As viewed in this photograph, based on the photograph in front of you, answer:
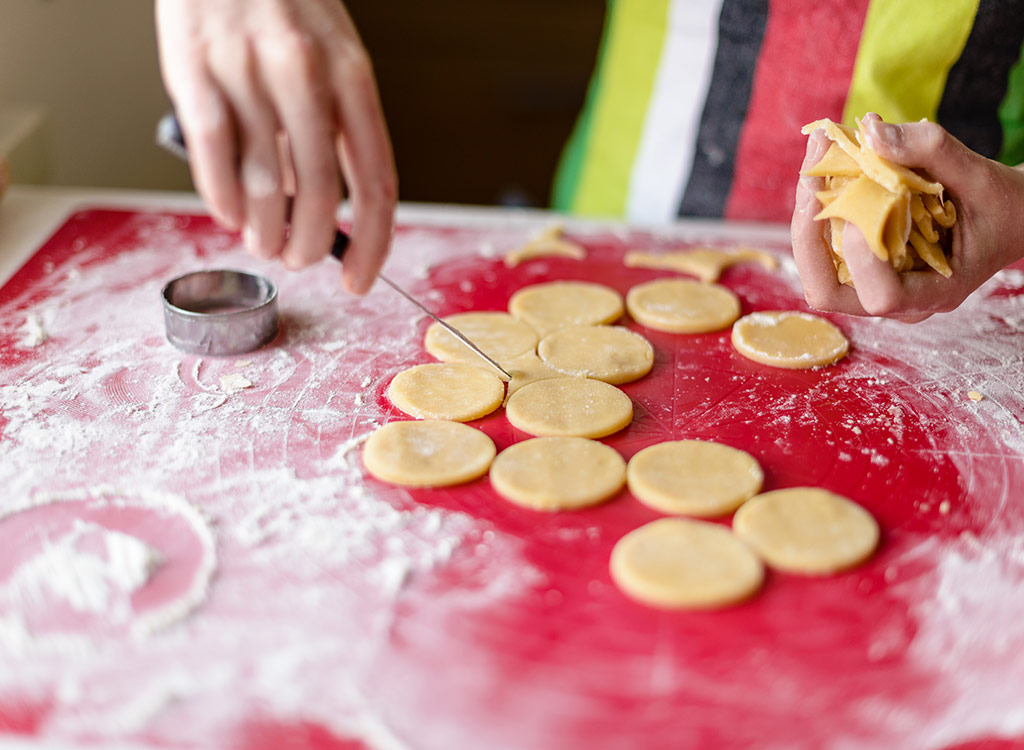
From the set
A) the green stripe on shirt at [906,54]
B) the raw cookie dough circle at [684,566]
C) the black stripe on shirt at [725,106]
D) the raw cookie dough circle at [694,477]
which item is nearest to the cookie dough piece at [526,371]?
the raw cookie dough circle at [694,477]

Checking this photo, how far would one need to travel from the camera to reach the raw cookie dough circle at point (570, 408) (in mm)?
1344

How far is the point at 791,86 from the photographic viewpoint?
1.89 metres

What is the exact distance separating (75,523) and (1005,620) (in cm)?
107

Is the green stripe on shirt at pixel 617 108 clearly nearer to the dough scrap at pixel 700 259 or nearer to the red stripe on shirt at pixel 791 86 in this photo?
the red stripe on shirt at pixel 791 86

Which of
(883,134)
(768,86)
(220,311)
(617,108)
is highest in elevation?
(883,134)

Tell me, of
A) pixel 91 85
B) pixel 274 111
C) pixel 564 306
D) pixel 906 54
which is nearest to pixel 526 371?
pixel 564 306

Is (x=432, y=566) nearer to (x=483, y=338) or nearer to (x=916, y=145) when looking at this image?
(x=483, y=338)

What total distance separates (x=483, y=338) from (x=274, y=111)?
588 mm

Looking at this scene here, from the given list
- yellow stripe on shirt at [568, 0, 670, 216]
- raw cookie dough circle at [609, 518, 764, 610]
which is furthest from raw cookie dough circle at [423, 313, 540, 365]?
yellow stripe on shirt at [568, 0, 670, 216]

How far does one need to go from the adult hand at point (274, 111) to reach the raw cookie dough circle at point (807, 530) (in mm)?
601

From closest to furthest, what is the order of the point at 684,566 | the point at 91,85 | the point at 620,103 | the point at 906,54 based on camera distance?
the point at 684,566 < the point at 906,54 < the point at 620,103 < the point at 91,85

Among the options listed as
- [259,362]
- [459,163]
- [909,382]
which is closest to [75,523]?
[259,362]

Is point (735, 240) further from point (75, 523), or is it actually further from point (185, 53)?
point (75, 523)

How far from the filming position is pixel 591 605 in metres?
1.05
